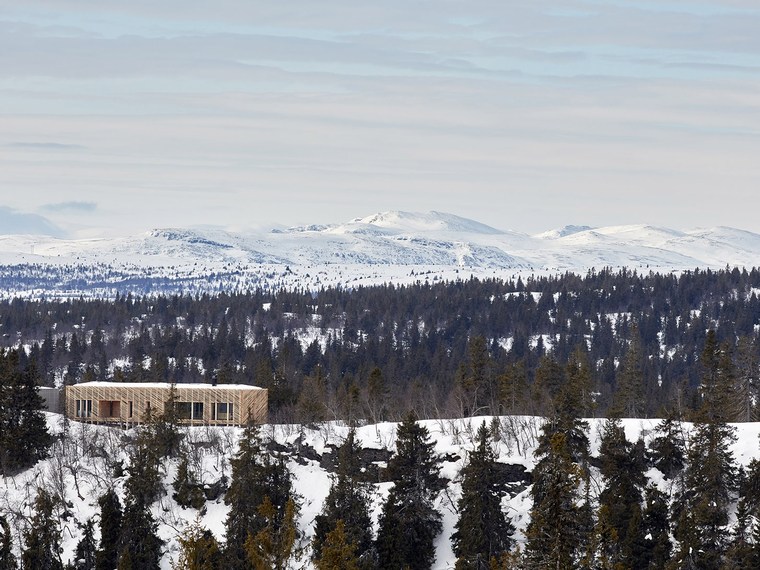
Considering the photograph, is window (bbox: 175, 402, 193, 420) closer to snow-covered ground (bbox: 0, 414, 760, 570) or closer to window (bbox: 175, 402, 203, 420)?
window (bbox: 175, 402, 203, 420)

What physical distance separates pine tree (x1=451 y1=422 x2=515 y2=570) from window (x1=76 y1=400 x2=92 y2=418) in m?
45.1

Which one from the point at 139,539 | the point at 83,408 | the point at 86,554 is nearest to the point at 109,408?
the point at 83,408

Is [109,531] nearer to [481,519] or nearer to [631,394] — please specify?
[481,519]

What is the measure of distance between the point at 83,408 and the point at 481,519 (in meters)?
48.9

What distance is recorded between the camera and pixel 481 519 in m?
79.8

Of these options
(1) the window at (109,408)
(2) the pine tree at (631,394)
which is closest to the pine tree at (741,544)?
(2) the pine tree at (631,394)

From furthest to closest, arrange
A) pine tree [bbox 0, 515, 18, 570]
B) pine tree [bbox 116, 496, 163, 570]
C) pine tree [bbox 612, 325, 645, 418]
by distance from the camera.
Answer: pine tree [bbox 612, 325, 645, 418] < pine tree [bbox 116, 496, 163, 570] < pine tree [bbox 0, 515, 18, 570]

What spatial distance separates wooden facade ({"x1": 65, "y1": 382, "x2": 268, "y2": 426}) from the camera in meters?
109

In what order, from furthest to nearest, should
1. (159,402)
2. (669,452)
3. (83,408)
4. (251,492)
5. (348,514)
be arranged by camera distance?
(83,408) < (159,402) < (669,452) < (251,492) < (348,514)

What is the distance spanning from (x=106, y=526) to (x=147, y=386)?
28.6m

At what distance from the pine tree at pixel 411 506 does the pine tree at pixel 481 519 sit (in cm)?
234

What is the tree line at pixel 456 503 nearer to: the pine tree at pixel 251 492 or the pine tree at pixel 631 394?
the pine tree at pixel 251 492

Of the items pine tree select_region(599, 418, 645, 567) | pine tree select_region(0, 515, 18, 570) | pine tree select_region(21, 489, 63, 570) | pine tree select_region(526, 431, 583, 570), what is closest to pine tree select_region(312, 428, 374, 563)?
pine tree select_region(599, 418, 645, 567)

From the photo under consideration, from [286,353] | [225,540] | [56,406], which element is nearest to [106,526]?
[225,540]
